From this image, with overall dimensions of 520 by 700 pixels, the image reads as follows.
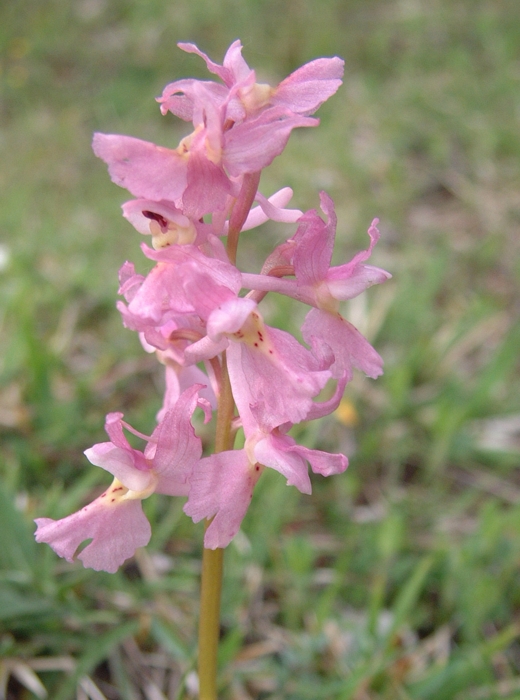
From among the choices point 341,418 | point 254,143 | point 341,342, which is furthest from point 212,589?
point 341,418

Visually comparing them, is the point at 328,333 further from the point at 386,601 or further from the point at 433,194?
the point at 433,194

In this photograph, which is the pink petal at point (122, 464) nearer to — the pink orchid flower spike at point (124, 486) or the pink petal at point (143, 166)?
the pink orchid flower spike at point (124, 486)

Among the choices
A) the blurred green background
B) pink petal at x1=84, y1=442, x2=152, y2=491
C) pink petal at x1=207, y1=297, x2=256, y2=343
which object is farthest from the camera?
the blurred green background

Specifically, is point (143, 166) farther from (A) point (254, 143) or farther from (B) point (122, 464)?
(B) point (122, 464)

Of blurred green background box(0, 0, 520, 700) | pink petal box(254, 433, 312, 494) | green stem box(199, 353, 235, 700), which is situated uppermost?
pink petal box(254, 433, 312, 494)

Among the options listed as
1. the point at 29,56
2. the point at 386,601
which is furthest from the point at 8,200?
the point at 386,601

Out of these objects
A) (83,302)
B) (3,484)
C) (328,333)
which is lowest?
(83,302)

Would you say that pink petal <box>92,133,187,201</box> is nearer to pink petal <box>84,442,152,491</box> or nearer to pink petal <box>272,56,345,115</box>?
pink petal <box>272,56,345,115</box>

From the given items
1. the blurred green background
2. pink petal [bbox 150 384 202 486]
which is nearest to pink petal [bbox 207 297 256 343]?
pink petal [bbox 150 384 202 486]
